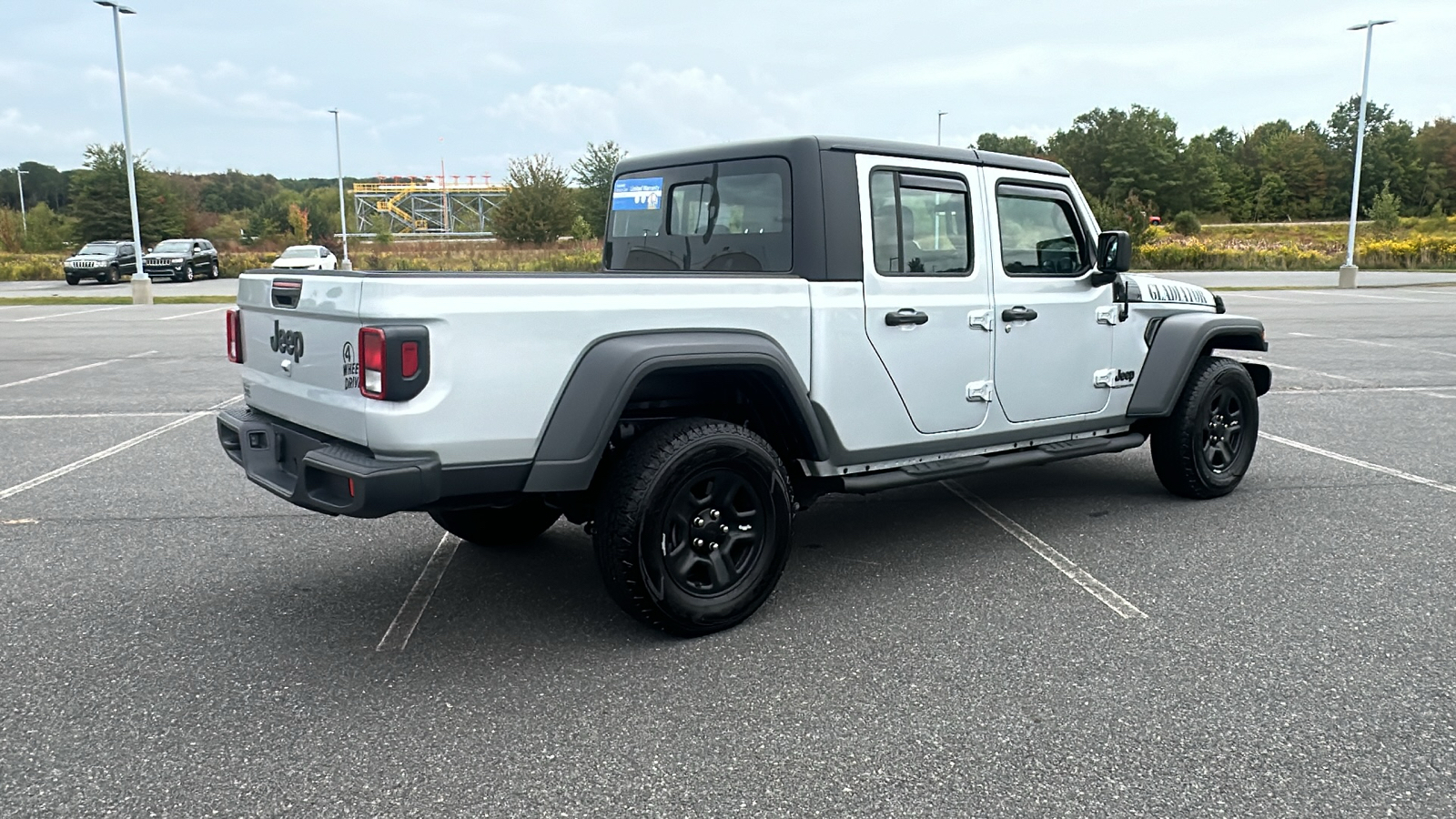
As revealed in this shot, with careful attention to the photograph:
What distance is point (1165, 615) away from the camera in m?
4.17

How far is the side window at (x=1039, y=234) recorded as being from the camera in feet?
16.5

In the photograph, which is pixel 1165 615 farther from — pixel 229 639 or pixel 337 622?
pixel 229 639

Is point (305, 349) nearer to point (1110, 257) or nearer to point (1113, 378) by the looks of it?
point (1110, 257)

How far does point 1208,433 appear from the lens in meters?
5.99

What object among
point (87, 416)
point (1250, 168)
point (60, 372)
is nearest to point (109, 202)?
point (60, 372)

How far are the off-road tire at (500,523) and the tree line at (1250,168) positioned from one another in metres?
73.4

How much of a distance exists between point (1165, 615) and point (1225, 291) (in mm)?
25118

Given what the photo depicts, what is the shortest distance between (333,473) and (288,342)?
81 centimetres

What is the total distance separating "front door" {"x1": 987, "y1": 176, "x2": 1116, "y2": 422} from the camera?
4961mm

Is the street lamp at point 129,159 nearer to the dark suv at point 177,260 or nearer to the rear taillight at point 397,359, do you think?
the dark suv at point 177,260

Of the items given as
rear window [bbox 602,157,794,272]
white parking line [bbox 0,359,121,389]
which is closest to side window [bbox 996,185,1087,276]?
rear window [bbox 602,157,794,272]

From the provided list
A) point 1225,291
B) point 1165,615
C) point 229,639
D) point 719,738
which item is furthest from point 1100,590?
point 1225,291

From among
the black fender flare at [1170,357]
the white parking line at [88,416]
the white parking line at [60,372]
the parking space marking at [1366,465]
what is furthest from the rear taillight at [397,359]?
the white parking line at [60,372]

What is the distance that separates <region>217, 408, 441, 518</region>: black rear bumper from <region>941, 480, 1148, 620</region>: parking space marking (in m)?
2.80
